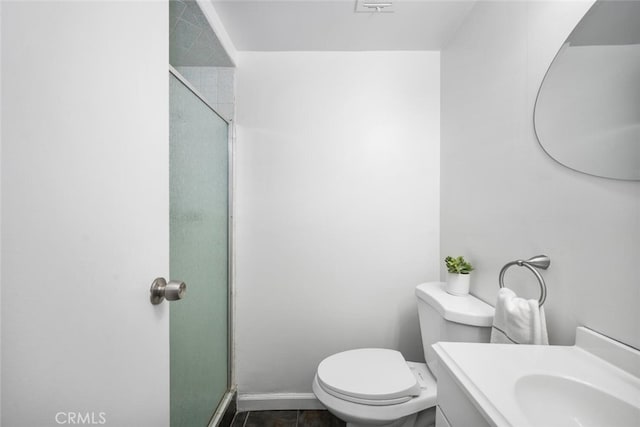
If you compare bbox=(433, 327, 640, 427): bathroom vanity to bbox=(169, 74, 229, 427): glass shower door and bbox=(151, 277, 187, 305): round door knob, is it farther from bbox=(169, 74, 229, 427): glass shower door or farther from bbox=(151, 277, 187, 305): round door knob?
bbox=(169, 74, 229, 427): glass shower door

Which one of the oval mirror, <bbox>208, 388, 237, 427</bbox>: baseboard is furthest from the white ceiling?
<bbox>208, 388, 237, 427</bbox>: baseboard

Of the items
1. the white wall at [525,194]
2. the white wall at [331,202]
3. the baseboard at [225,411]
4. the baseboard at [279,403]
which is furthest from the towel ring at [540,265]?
the baseboard at [225,411]

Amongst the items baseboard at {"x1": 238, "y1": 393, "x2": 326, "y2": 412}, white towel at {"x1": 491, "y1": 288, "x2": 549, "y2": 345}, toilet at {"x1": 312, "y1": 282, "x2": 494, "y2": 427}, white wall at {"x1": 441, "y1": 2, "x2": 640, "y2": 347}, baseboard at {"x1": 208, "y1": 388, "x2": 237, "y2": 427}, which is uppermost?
white wall at {"x1": 441, "y1": 2, "x2": 640, "y2": 347}

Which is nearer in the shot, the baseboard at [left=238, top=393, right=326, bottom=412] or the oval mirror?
the oval mirror

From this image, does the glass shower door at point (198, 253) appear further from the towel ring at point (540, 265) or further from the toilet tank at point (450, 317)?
the towel ring at point (540, 265)

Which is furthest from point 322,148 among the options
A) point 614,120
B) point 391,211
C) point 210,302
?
point 614,120

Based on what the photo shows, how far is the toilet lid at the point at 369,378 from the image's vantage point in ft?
3.48

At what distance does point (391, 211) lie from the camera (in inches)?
62.4

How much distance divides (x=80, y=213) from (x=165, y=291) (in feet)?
0.85

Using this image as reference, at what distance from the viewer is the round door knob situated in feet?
2.02

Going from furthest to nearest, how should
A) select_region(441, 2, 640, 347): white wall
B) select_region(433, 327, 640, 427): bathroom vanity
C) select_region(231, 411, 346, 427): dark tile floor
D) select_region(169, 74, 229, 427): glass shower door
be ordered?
select_region(231, 411, 346, 427): dark tile floor → select_region(169, 74, 229, 427): glass shower door → select_region(441, 2, 640, 347): white wall → select_region(433, 327, 640, 427): bathroom vanity

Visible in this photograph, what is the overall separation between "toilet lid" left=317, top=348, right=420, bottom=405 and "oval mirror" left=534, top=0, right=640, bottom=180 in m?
0.97

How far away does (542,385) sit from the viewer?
61 cm

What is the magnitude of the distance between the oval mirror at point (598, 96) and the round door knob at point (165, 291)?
1052 mm
